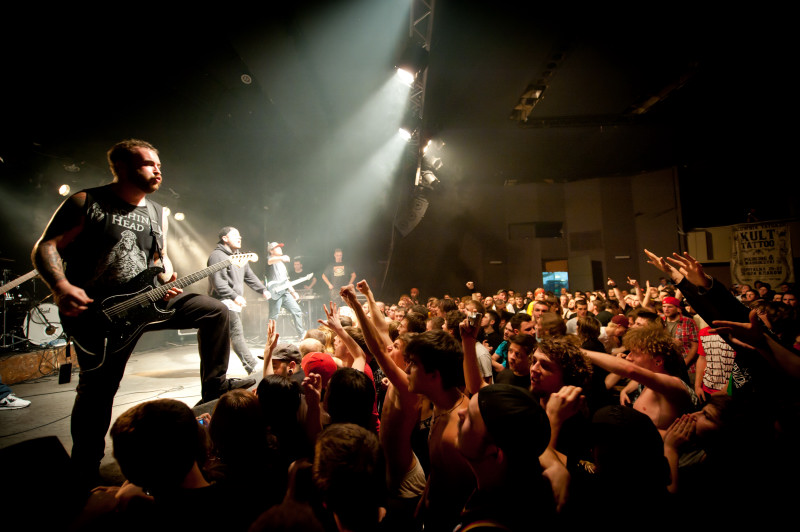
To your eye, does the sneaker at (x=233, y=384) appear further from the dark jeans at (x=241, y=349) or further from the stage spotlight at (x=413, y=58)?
the stage spotlight at (x=413, y=58)

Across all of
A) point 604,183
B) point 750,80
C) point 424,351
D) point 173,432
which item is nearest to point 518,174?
point 604,183

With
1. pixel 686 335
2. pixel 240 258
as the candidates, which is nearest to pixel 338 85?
pixel 240 258

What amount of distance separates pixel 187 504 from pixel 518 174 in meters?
14.5

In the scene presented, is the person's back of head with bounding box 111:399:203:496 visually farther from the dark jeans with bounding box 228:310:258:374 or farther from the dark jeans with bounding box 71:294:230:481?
the dark jeans with bounding box 228:310:258:374

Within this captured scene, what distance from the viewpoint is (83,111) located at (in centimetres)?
516

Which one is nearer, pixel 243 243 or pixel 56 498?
pixel 56 498

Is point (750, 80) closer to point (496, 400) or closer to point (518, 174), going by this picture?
point (518, 174)

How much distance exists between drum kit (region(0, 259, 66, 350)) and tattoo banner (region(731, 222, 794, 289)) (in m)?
16.7

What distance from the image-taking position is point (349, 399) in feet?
6.02

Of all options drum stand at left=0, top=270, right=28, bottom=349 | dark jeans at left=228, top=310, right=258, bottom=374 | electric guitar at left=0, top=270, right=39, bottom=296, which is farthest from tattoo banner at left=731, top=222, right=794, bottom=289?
drum stand at left=0, top=270, right=28, bottom=349

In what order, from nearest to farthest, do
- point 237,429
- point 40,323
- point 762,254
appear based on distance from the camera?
point 237,429 → point 40,323 → point 762,254

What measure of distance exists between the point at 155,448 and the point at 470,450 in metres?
1.11

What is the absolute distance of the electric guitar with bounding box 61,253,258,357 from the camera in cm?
202

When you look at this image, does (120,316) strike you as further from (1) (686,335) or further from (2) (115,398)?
(1) (686,335)
